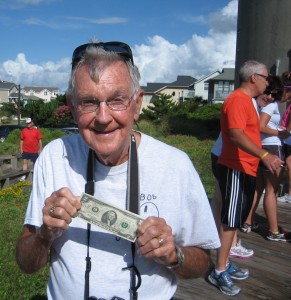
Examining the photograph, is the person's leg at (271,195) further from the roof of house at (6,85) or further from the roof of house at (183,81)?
the roof of house at (6,85)

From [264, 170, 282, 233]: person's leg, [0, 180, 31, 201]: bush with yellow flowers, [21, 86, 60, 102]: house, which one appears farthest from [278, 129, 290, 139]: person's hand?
[21, 86, 60, 102]: house

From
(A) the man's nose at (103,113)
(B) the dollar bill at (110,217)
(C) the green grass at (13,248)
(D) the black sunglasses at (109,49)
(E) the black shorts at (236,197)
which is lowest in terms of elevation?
(C) the green grass at (13,248)

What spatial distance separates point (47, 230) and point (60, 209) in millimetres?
154

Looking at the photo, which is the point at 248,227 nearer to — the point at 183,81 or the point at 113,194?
the point at 113,194

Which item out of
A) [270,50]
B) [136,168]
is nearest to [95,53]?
[136,168]

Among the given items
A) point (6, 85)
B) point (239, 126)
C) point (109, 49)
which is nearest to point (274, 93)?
point (239, 126)

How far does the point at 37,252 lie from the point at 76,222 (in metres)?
0.22

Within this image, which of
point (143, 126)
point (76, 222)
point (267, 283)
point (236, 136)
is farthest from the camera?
point (143, 126)

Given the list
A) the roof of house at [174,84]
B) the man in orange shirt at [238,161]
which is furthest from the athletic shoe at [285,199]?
the roof of house at [174,84]

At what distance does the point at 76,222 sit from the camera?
1852 mm

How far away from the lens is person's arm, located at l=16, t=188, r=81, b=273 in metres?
→ 1.63

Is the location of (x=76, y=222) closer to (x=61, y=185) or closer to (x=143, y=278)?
(x=61, y=185)

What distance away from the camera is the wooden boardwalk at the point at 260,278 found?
377 centimetres

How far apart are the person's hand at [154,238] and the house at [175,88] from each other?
314 feet
